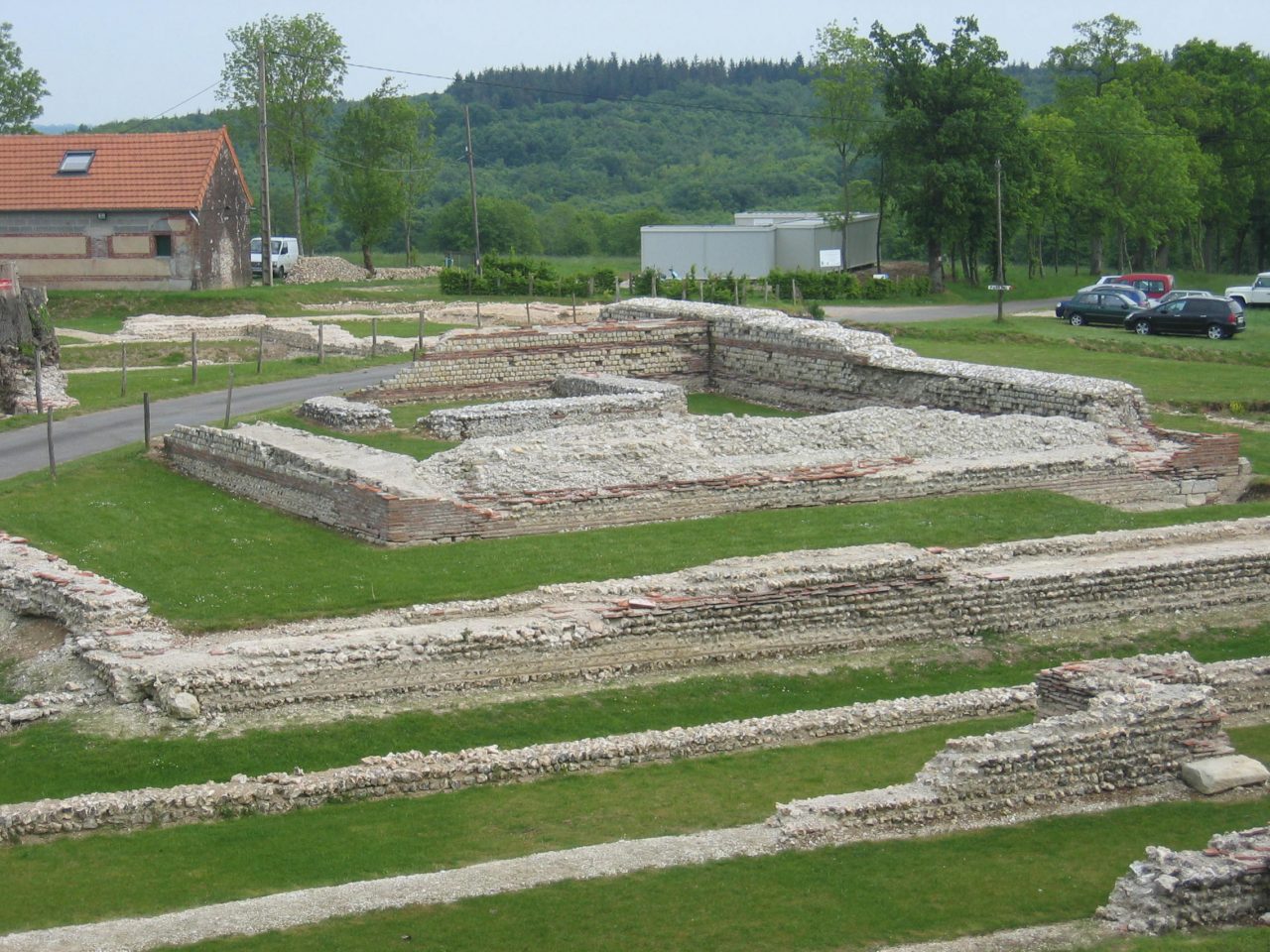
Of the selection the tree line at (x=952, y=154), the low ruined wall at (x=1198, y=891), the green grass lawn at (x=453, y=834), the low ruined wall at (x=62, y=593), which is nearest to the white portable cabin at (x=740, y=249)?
the tree line at (x=952, y=154)

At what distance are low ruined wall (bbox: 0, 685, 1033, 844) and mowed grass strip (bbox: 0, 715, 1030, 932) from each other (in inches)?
5.6

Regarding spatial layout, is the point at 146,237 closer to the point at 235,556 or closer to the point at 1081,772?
the point at 235,556

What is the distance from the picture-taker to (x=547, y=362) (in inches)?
1357

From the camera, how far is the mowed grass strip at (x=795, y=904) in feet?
34.9

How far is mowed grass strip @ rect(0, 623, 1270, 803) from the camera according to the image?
14.3m

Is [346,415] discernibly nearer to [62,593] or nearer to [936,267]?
A: [62,593]

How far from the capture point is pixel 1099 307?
45219 mm

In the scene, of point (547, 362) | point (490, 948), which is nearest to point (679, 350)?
point (547, 362)

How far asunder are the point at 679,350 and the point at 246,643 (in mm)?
20737

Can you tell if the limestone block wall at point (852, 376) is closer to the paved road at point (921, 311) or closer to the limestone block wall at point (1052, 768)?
the paved road at point (921, 311)

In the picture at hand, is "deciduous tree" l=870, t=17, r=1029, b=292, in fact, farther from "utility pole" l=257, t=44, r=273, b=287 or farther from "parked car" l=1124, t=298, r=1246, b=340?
"utility pole" l=257, t=44, r=273, b=287

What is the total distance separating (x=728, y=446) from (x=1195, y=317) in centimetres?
2254

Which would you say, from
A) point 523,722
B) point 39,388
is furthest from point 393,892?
point 39,388

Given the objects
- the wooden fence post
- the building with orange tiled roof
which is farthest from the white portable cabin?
the wooden fence post
